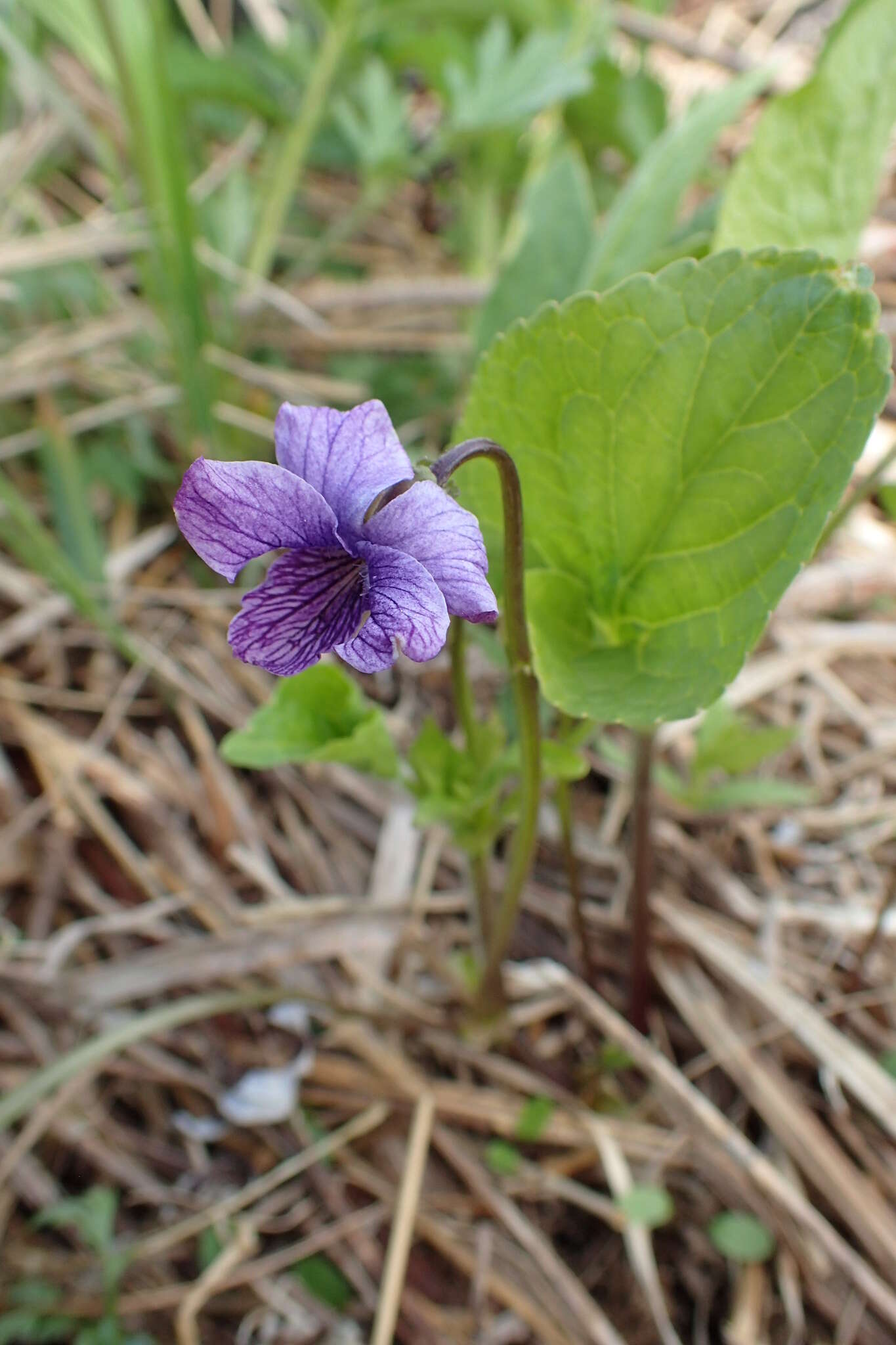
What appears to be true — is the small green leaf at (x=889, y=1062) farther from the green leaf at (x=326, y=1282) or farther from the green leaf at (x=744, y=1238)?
the green leaf at (x=326, y=1282)

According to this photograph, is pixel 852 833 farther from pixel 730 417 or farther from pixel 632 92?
pixel 632 92

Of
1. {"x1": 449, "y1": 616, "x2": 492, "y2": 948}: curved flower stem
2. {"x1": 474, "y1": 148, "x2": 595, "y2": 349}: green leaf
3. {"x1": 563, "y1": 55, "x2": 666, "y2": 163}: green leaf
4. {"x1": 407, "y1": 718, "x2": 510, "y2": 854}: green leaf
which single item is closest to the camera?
{"x1": 449, "y1": 616, "x2": 492, "y2": 948}: curved flower stem

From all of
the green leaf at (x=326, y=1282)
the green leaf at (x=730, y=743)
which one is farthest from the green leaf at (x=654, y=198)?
the green leaf at (x=326, y=1282)

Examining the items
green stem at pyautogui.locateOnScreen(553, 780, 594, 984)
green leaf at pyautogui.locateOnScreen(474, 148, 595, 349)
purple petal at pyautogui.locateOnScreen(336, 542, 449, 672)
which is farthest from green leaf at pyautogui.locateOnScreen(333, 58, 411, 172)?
purple petal at pyautogui.locateOnScreen(336, 542, 449, 672)

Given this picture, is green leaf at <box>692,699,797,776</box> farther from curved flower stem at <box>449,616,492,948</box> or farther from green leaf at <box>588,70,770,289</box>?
green leaf at <box>588,70,770,289</box>

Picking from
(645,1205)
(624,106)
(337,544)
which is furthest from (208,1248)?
(624,106)

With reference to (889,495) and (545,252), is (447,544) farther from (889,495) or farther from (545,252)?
(545,252)
